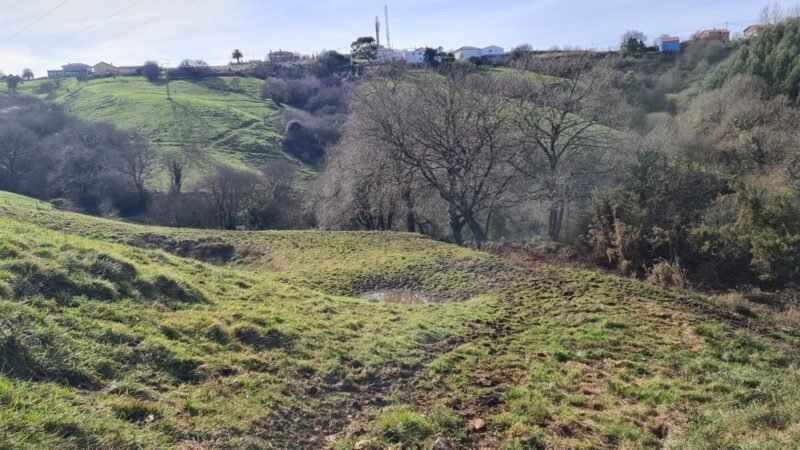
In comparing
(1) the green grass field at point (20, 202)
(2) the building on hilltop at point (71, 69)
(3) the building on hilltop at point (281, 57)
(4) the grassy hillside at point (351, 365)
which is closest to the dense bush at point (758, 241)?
(4) the grassy hillside at point (351, 365)

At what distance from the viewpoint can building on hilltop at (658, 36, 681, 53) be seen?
227ft

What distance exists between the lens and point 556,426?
6176 millimetres

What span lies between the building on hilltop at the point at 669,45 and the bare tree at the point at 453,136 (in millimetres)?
57976

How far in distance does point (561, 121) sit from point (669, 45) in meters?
60.5

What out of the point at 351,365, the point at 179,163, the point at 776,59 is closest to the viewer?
the point at 351,365

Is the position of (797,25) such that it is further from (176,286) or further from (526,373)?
(176,286)

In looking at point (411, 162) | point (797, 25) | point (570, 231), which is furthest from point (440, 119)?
point (797, 25)

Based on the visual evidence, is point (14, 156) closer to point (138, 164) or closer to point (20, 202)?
point (138, 164)

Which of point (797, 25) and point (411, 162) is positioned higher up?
point (797, 25)

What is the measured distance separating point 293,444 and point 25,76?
119 m

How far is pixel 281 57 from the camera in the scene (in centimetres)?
10925

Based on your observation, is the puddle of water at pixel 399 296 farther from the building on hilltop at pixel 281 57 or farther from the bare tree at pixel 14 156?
the building on hilltop at pixel 281 57

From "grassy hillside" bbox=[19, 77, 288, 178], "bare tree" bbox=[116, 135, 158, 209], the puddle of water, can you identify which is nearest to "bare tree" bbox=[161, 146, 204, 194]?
"bare tree" bbox=[116, 135, 158, 209]

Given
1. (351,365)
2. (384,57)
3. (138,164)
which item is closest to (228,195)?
(138,164)
